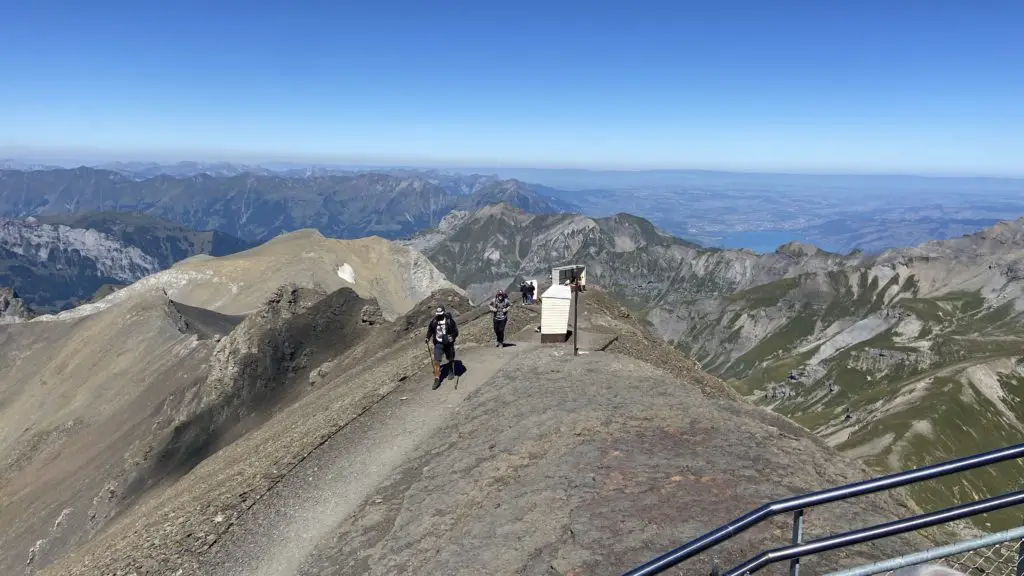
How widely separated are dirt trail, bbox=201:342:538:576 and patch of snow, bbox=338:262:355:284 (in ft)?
412

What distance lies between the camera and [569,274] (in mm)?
28719

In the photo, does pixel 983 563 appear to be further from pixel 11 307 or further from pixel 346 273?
pixel 11 307

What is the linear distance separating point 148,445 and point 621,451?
4451 cm

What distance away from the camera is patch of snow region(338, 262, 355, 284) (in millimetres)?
147125

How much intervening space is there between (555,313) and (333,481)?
14198mm

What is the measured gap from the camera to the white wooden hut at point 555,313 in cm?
2980

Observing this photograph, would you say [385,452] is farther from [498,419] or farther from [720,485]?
[720,485]

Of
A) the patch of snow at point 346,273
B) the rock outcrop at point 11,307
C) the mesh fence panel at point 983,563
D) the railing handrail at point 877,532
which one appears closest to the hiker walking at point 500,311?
the mesh fence panel at point 983,563

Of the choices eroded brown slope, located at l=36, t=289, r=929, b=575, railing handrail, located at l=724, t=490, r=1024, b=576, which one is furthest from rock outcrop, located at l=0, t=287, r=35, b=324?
railing handrail, located at l=724, t=490, r=1024, b=576

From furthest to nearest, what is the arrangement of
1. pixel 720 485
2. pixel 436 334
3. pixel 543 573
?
pixel 436 334 → pixel 720 485 → pixel 543 573

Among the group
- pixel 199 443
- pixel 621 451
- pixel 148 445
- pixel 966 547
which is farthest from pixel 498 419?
pixel 148 445

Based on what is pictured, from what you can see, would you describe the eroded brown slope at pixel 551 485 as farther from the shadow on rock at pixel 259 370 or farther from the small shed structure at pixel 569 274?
the shadow on rock at pixel 259 370

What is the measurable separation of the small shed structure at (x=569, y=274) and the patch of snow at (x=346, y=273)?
123 m

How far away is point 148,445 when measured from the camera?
46969mm
